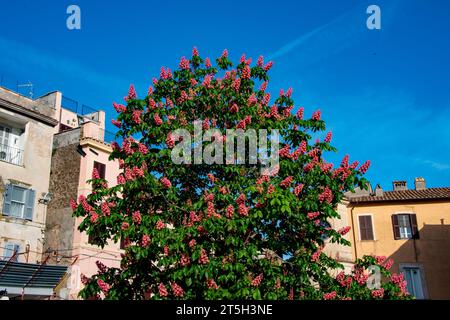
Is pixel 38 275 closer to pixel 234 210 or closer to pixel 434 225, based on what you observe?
pixel 234 210

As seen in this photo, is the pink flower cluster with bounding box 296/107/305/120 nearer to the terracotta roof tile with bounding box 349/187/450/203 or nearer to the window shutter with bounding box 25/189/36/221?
the window shutter with bounding box 25/189/36/221

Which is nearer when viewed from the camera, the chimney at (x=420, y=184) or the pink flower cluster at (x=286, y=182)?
the pink flower cluster at (x=286, y=182)

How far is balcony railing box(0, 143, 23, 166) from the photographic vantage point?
90.1 feet

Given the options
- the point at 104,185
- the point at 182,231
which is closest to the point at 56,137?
the point at 104,185

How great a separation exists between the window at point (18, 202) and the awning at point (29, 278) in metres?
4.04

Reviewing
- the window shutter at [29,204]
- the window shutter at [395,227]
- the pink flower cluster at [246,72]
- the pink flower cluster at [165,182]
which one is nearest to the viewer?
the pink flower cluster at [165,182]

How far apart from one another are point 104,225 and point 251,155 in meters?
3.55

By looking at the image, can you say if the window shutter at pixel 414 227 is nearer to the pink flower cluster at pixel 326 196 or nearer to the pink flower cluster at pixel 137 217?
the pink flower cluster at pixel 326 196

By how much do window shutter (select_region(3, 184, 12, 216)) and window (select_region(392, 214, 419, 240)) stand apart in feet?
87.2

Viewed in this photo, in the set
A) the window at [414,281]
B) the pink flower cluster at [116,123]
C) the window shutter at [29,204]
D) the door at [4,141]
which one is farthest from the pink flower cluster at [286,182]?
the window at [414,281]

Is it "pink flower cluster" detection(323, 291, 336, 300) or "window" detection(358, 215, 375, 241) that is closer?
"pink flower cluster" detection(323, 291, 336, 300)

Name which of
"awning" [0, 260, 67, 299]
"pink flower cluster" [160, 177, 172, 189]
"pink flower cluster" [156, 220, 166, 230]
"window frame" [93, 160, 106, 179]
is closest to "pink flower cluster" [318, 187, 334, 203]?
"pink flower cluster" [160, 177, 172, 189]

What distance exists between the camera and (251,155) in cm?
1094

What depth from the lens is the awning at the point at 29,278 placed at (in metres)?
23.0
